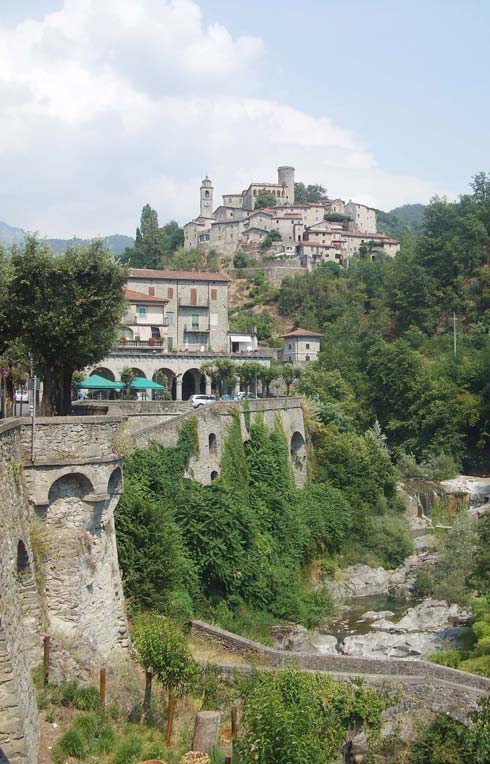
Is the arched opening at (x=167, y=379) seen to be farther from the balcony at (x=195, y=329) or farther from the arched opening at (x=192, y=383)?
the balcony at (x=195, y=329)

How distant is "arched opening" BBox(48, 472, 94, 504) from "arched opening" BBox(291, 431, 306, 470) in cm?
2871

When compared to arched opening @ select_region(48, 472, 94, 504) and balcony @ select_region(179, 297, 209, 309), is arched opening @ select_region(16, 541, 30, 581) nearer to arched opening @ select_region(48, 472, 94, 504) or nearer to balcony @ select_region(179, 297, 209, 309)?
arched opening @ select_region(48, 472, 94, 504)

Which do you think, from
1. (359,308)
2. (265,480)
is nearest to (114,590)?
(265,480)

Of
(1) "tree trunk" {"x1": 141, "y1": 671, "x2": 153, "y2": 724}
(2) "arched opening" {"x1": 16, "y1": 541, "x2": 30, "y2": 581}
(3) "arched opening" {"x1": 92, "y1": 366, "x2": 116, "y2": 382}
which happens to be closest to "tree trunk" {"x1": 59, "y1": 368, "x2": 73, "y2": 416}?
(2) "arched opening" {"x1": 16, "y1": 541, "x2": 30, "y2": 581}

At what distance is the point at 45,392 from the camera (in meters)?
22.3

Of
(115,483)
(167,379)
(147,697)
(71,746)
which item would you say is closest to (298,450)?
(167,379)

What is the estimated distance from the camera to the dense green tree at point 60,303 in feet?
72.4

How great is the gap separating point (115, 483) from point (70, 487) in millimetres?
1342

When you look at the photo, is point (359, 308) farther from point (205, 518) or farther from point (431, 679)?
point (431, 679)

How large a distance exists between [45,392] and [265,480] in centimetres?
1643

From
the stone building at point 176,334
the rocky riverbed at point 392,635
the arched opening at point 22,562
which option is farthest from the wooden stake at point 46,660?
the stone building at point 176,334

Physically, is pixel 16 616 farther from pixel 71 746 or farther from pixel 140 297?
pixel 140 297

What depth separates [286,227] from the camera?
139 meters

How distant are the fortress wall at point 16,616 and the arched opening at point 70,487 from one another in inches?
29.1
